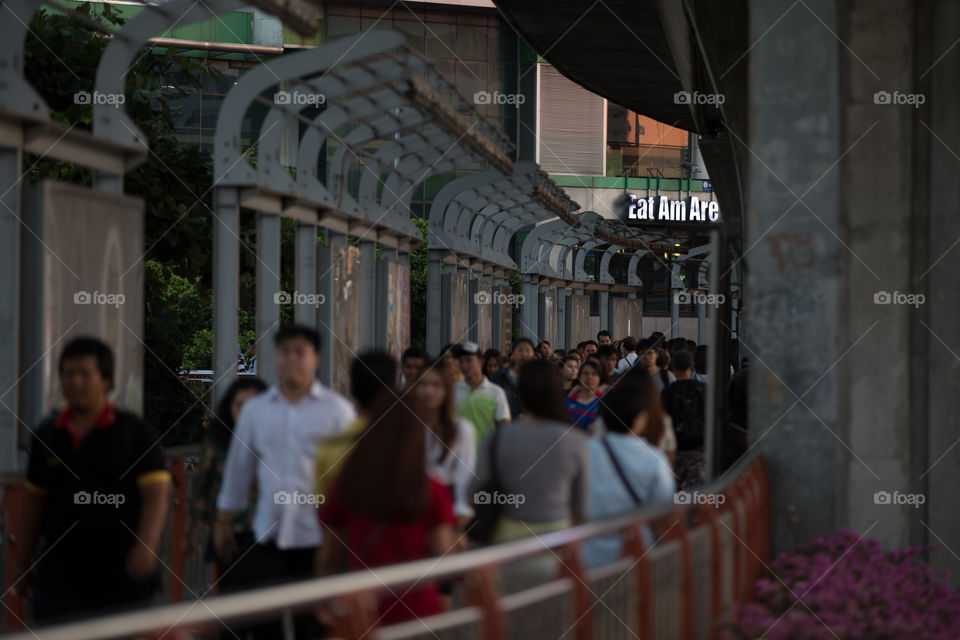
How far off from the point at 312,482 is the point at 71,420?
0.92 m

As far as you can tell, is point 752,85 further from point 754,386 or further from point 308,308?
point 308,308

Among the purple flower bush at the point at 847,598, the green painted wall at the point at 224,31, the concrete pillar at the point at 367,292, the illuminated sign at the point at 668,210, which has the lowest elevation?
the purple flower bush at the point at 847,598

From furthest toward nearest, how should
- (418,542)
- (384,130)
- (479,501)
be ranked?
(384,130) → (479,501) → (418,542)

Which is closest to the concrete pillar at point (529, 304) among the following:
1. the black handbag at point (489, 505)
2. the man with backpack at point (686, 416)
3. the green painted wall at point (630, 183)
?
the man with backpack at point (686, 416)

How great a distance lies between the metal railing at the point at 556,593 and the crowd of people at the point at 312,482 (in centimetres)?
21

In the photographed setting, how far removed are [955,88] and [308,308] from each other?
5.01 meters

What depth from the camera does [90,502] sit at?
15.5ft

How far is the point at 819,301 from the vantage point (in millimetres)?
8180

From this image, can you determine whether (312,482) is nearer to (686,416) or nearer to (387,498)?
(387,498)

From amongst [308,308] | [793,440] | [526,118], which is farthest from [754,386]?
[526,118]

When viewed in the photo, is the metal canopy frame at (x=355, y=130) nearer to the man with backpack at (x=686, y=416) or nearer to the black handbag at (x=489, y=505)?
the man with backpack at (x=686, y=416)

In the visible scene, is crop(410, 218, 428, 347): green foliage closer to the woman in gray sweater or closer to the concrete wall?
the concrete wall

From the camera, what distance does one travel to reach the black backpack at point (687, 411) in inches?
384

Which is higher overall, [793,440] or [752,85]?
[752,85]
